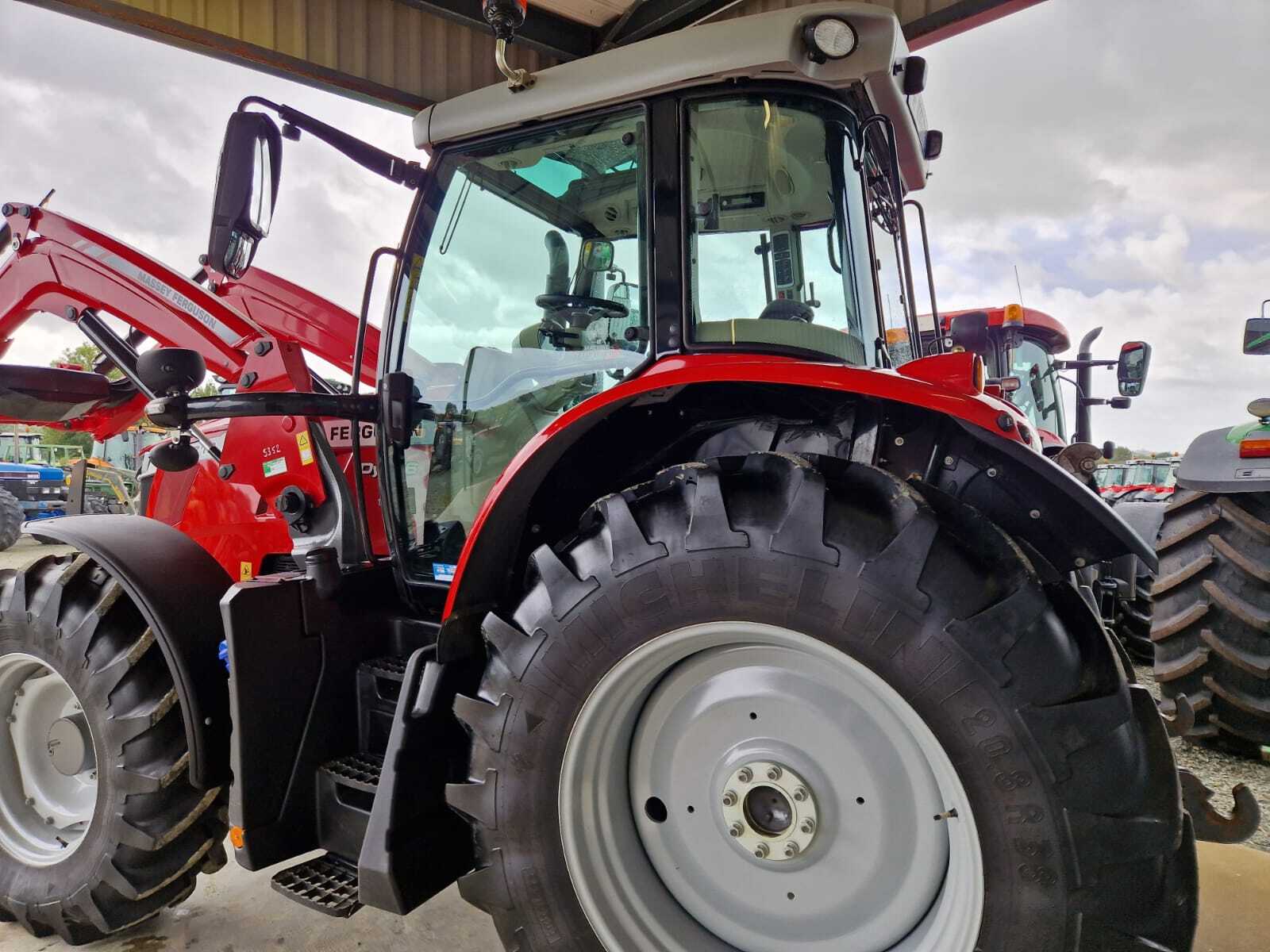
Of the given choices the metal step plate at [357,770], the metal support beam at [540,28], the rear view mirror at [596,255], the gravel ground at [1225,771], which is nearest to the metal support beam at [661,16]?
the metal support beam at [540,28]

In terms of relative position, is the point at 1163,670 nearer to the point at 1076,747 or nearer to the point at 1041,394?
the point at 1076,747

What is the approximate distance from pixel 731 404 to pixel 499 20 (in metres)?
1.02

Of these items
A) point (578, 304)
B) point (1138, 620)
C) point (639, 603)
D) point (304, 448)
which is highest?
point (578, 304)

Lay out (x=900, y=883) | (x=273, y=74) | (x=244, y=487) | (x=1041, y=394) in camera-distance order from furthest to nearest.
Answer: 1. (x=1041, y=394)
2. (x=273, y=74)
3. (x=244, y=487)
4. (x=900, y=883)

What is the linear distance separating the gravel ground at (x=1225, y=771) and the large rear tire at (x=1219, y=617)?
0.07m

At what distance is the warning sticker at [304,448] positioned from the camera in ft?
8.32

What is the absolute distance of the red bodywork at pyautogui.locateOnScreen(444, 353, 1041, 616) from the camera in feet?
5.02

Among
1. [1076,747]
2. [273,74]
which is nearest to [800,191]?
[1076,747]

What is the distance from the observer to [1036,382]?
697 cm

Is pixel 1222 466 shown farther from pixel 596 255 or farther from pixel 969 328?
pixel 596 255

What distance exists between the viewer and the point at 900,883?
5.05 ft

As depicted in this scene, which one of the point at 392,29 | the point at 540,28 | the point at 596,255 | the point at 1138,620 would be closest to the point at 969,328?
the point at 596,255

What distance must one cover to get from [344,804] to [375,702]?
0.28m

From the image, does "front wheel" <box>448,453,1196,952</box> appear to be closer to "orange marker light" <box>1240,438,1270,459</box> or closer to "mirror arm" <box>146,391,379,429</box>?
"mirror arm" <box>146,391,379,429</box>
